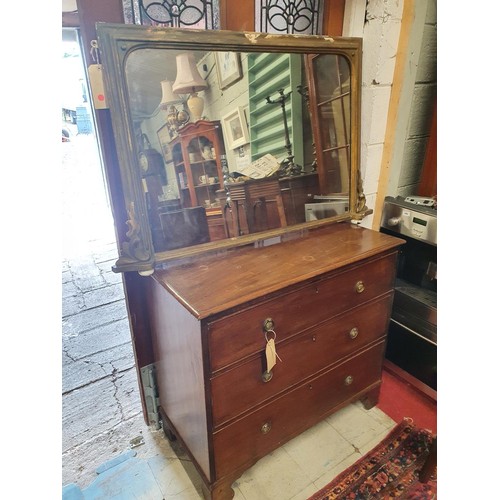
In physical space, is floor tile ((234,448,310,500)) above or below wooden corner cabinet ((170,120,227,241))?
below

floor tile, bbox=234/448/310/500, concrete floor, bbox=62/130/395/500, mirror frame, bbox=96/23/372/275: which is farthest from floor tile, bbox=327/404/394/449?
mirror frame, bbox=96/23/372/275

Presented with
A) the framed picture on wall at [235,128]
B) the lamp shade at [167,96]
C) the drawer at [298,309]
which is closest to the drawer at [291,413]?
the drawer at [298,309]

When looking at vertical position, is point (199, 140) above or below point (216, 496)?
above

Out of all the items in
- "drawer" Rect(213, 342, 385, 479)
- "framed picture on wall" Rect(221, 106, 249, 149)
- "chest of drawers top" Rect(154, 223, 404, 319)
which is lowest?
"drawer" Rect(213, 342, 385, 479)

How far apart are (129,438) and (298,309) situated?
3.43ft

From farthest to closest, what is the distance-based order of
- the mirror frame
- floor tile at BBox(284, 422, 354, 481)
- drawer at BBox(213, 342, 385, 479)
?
floor tile at BBox(284, 422, 354, 481), drawer at BBox(213, 342, 385, 479), the mirror frame

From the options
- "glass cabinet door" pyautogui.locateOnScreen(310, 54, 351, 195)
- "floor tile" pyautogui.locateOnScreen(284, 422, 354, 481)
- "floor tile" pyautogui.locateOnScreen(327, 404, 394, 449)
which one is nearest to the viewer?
"glass cabinet door" pyautogui.locateOnScreen(310, 54, 351, 195)

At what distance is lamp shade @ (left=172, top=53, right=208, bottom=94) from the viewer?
3.32 feet

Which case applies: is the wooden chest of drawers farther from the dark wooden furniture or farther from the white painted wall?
the white painted wall

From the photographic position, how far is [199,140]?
110cm

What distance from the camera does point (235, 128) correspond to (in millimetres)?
1147
